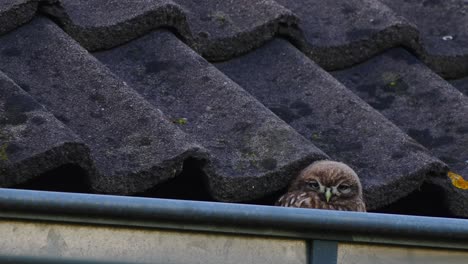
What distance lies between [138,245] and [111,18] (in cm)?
124

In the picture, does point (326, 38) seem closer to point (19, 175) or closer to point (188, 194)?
point (188, 194)

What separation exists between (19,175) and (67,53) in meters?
0.58

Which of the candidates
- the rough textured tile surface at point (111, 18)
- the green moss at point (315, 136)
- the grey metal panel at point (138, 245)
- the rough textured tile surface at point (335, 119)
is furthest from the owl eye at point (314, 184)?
the grey metal panel at point (138, 245)

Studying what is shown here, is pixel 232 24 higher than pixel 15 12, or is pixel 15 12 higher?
pixel 15 12

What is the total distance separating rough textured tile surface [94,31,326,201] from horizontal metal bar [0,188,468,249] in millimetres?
664

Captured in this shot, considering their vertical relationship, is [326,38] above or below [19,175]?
below

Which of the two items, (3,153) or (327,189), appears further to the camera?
(327,189)

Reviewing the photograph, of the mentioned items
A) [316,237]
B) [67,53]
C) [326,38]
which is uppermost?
[316,237]

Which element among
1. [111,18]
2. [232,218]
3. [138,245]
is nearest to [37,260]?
[138,245]

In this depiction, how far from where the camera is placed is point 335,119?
3.60 m

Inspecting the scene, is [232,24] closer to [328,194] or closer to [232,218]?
[328,194]

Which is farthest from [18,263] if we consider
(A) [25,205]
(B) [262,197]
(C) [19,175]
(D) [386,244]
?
(B) [262,197]

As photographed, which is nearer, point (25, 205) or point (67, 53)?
point (25, 205)

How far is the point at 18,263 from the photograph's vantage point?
8.16ft
